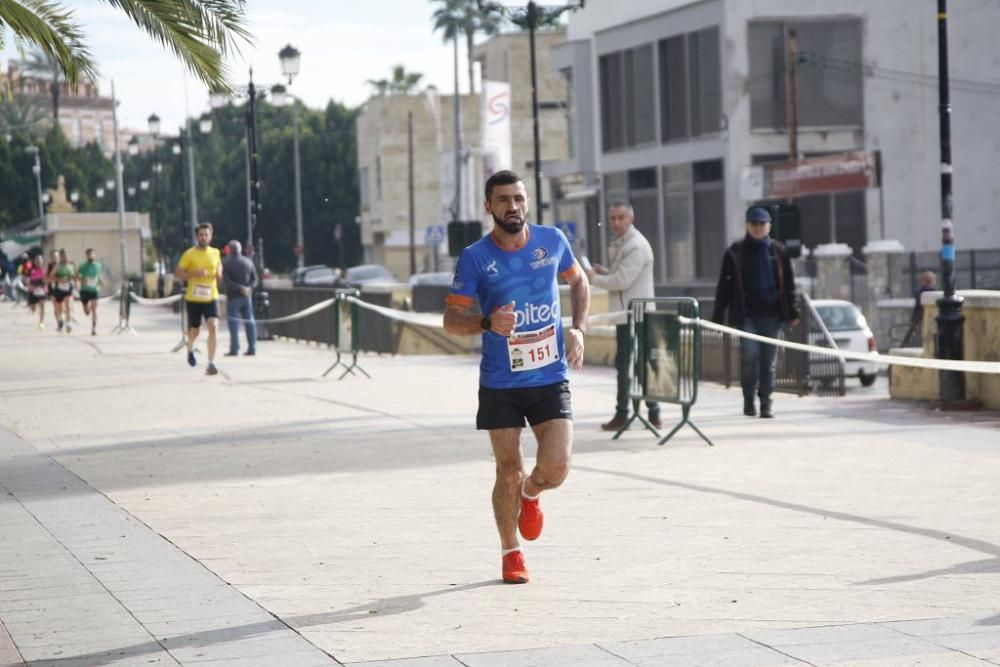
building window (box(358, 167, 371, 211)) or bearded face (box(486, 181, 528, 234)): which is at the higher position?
building window (box(358, 167, 371, 211))

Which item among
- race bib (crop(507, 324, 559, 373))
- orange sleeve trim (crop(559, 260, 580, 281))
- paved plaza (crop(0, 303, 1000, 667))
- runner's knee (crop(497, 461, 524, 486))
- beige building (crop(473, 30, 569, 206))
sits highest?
beige building (crop(473, 30, 569, 206))

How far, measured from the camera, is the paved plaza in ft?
20.8

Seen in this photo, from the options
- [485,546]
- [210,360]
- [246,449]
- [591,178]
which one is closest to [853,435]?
[246,449]

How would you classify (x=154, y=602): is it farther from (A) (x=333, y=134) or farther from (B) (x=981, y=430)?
(A) (x=333, y=134)

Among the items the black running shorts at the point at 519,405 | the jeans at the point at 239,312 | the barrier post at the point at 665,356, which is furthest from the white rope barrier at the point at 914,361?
the jeans at the point at 239,312

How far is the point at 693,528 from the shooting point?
8.98m

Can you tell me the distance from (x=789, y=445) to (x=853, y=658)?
24.0ft

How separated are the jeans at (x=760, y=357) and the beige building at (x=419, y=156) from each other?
6137 centimetres

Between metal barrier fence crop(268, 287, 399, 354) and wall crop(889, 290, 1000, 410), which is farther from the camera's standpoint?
metal barrier fence crop(268, 287, 399, 354)

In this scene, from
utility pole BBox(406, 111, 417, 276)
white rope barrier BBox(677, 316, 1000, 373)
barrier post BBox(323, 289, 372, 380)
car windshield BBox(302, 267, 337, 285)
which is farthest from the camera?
utility pole BBox(406, 111, 417, 276)

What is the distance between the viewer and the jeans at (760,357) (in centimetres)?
1562

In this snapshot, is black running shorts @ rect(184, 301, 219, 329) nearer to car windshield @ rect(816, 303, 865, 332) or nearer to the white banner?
car windshield @ rect(816, 303, 865, 332)

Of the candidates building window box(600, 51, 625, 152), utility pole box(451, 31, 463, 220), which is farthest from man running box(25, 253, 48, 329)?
utility pole box(451, 31, 463, 220)

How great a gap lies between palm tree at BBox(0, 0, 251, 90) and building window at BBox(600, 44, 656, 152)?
33.2 meters
